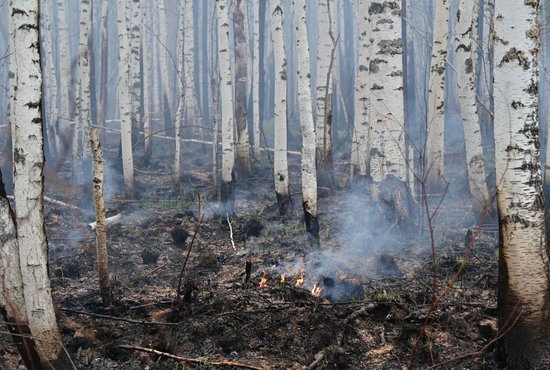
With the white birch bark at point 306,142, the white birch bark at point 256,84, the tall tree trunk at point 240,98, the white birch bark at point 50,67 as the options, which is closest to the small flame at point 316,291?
the white birch bark at point 306,142

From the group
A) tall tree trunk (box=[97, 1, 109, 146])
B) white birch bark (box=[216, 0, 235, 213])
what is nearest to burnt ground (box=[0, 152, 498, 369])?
white birch bark (box=[216, 0, 235, 213])

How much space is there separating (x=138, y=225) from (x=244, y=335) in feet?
19.2

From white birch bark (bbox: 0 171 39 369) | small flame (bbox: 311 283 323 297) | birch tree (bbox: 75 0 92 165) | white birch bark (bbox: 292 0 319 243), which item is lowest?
small flame (bbox: 311 283 323 297)

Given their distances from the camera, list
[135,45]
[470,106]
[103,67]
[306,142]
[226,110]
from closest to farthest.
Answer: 1. [306,142]
2. [470,106]
3. [226,110]
4. [135,45]
5. [103,67]

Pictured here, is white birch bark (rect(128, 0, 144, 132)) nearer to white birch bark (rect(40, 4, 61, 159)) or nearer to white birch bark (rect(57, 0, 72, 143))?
white birch bark (rect(57, 0, 72, 143))

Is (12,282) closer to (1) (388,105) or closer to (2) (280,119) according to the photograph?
(1) (388,105)

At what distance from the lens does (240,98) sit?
1653cm

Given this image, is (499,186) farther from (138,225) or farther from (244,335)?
(138,225)

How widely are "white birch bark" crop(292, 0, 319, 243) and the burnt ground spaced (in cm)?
45

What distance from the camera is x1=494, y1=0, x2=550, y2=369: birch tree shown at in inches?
172

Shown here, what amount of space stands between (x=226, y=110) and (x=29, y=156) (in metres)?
8.03

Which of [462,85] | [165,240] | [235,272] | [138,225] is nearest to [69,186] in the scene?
[138,225]

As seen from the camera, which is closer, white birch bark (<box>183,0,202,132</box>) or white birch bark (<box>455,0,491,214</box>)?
white birch bark (<box>455,0,491,214</box>)

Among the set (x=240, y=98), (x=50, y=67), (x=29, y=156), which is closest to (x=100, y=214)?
(x=29, y=156)
